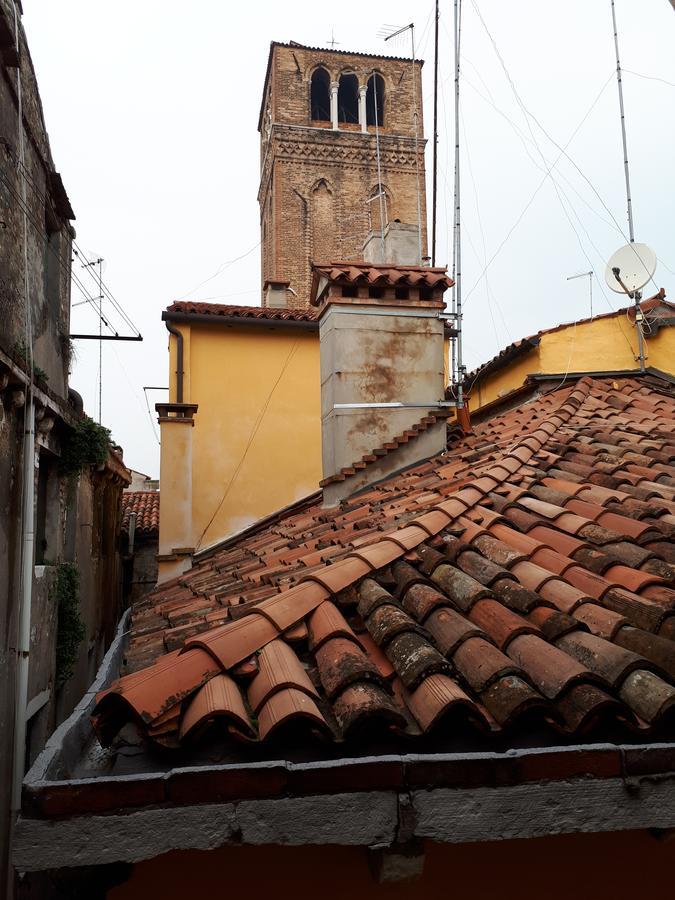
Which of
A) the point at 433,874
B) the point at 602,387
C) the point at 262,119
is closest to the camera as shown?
the point at 433,874

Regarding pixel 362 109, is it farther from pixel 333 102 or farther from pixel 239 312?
pixel 239 312

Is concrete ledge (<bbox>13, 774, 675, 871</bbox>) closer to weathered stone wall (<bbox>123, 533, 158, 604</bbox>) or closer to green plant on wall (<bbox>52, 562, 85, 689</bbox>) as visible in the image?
green plant on wall (<bbox>52, 562, 85, 689</bbox>)

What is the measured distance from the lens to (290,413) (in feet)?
38.3

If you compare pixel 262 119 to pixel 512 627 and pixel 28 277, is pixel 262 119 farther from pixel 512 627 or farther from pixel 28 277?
pixel 512 627

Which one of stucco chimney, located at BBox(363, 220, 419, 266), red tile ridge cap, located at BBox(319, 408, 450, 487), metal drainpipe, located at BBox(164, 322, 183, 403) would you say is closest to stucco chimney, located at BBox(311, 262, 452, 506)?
red tile ridge cap, located at BBox(319, 408, 450, 487)

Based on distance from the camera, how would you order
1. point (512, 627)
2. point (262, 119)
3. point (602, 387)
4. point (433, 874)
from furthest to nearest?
1. point (262, 119)
2. point (602, 387)
3. point (512, 627)
4. point (433, 874)

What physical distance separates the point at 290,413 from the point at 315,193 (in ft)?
75.0

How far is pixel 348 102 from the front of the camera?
33469 mm

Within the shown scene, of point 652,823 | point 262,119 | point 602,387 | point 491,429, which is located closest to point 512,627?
point 652,823

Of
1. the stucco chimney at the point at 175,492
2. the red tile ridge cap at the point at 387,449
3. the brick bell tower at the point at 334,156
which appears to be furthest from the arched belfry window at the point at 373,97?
the red tile ridge cap at the point at 387,449

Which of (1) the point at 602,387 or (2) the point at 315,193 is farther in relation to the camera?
(2) the point at 315,193

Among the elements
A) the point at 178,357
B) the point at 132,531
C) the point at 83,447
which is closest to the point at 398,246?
the point at 178,357

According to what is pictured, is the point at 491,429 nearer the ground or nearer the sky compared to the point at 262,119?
nearer the ground

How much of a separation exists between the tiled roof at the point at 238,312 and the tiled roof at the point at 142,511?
893 cm
